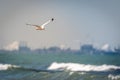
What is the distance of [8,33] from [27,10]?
50cm

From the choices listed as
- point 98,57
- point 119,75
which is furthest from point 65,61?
point 119,75

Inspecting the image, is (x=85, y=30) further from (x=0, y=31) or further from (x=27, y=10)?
(x=0, y=31)

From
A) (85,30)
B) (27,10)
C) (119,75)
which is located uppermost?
(27,10)

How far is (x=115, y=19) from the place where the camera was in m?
5.66

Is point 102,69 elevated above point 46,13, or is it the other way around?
point 46,13

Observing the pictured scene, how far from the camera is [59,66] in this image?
5609mm

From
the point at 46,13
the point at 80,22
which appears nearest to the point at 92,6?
the point at 80,22

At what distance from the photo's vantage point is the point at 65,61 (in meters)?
5.62

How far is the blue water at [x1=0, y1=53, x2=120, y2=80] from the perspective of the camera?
557cm

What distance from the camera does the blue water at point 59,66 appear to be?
18.3 feet

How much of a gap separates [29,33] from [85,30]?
94 centimetres

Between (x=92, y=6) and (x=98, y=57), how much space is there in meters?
0.87

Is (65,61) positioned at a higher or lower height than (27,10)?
lower

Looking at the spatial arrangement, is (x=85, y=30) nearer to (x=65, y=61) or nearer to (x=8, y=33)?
(x=65, y=61)
